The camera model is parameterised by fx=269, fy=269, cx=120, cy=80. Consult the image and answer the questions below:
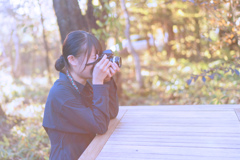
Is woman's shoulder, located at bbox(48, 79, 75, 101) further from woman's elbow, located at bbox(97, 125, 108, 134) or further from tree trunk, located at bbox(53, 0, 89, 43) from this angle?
tree trunk, located at bbox(53, 0, 89, 43)

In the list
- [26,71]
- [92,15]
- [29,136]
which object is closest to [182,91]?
[92,15]

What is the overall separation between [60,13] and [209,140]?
1964 millimetres

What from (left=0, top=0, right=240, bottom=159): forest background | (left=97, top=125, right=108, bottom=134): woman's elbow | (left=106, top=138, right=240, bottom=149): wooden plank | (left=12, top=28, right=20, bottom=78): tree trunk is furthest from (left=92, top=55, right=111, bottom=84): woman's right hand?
(left=12, top=28, right=20, bottom=78): tree trunk

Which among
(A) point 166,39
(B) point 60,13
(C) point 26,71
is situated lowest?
(C) point 26,71

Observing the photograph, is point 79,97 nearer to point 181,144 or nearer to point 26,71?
point 181,144

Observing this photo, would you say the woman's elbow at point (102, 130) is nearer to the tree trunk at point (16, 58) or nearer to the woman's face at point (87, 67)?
the woman's face at point (87, 67)

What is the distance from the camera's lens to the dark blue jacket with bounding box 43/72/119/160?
63.3 inches

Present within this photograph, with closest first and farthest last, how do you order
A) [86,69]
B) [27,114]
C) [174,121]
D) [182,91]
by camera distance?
[86,69]
[174,121]
[27,114]
[182,91]

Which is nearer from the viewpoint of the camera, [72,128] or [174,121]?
[72,128]

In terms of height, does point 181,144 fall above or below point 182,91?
above

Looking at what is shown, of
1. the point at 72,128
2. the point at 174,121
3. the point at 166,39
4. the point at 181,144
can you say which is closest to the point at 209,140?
the point at 181,144

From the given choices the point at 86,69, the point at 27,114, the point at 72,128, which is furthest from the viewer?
the point at 27,114

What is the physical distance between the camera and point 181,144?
1.49m

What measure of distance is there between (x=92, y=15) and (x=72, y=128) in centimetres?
195
